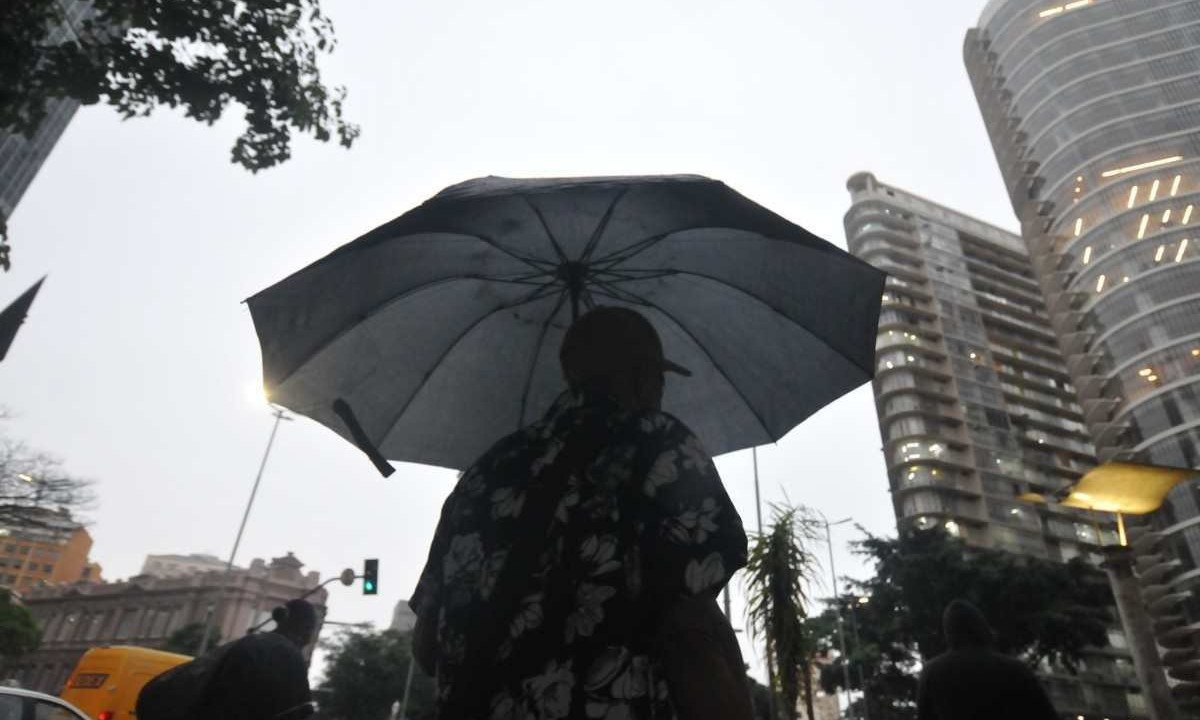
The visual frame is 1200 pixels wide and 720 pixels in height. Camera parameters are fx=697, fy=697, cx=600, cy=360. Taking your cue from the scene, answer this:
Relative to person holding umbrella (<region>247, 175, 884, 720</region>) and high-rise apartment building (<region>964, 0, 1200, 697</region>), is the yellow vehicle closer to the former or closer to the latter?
person holding umbrella (<region>247, 175, 884, 720</region>)

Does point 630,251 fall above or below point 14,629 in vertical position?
below

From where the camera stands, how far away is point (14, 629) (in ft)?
117

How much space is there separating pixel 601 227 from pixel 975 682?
128 inches

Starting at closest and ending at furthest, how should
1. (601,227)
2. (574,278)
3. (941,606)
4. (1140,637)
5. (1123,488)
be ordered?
(601,227) < (574,278) < (1140,637) < (1123,488) < (941,606)

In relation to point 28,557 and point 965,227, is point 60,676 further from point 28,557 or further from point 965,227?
point 965,227

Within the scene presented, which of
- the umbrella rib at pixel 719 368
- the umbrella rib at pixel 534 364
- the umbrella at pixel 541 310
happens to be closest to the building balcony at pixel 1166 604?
the umbrella rib at pixel 719 368

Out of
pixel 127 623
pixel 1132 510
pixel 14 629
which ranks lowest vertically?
pixel 1132 510

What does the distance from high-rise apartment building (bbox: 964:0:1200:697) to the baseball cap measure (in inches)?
2195

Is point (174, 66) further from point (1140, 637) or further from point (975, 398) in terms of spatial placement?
point (975, 398)

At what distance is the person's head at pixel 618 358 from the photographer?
186 centimetres

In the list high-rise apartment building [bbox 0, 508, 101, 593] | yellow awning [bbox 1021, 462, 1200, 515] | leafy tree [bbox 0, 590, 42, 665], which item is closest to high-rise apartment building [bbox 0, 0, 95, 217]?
leafy tree [bbox 0, 590, 42, 665]

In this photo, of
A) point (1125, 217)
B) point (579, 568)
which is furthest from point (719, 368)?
point (1125, 217)

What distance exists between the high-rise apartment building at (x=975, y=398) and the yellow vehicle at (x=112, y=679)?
161 feet

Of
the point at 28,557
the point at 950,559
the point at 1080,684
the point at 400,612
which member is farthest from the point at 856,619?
the point at 28,557
